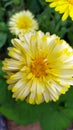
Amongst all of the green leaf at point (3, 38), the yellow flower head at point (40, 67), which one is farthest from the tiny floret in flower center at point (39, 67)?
the green leaf at point (3, 38)

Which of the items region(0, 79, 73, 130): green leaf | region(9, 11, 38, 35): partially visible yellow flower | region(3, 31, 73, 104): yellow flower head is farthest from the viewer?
region(9, 11, 38, 35): partially visible yellow flower

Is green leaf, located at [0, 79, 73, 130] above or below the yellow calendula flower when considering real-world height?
below

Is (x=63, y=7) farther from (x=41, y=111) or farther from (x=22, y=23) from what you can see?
(x=41, y=111)

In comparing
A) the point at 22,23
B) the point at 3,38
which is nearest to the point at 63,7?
the point at 22,23

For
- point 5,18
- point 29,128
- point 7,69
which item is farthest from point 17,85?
point 5,18

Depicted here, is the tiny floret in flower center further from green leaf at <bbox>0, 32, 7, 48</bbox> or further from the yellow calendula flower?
green leaf at <bbox>0, 32, 7, 48</bbox>

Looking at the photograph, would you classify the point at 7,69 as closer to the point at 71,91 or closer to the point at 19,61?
the point at 19,61

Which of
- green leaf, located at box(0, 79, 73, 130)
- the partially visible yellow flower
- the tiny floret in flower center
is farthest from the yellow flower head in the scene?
the partially visible yellow flower

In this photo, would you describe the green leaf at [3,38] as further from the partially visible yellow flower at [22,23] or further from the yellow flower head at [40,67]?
the yellow flower head at [40,67]
